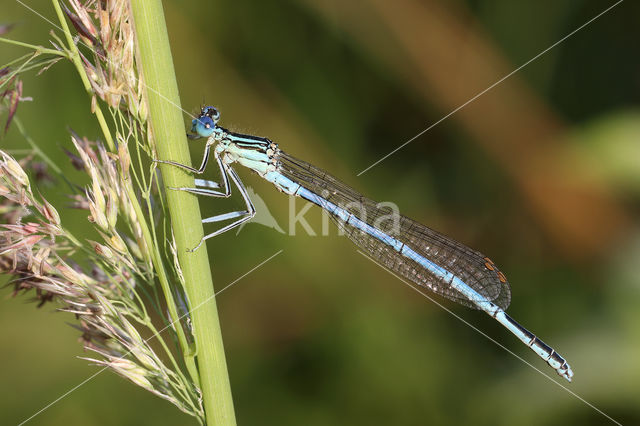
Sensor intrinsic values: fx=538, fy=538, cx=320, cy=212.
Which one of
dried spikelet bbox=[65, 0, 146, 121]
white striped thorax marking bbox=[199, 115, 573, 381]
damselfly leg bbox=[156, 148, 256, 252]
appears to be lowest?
dried spikelet bbox=[65, 0, 146, 121]

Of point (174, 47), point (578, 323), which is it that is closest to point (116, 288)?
point (174, 47)

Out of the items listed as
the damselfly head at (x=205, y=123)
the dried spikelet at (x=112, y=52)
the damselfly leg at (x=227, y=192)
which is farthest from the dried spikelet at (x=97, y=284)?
the damselfly head at (x=205, y=123)

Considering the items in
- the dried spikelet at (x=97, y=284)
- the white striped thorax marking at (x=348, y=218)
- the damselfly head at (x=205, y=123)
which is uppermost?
the white striped thorax marking at (x=348, y=218)

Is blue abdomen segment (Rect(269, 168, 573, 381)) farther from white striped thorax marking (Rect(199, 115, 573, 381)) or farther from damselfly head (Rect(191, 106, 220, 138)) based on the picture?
damselfly head (Rect(191, 106, 220, 138))

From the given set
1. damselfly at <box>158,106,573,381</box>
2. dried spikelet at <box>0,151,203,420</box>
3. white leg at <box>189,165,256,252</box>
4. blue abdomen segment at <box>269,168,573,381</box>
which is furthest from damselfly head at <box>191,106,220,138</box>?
dried spikelet at <box>0,151,203,420</box>

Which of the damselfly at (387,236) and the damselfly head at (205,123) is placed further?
the damselfly at (387,236)

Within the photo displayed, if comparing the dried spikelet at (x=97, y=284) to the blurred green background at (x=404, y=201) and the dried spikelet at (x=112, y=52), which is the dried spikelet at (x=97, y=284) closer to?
the dried spikelet at (x=112, y=52)
